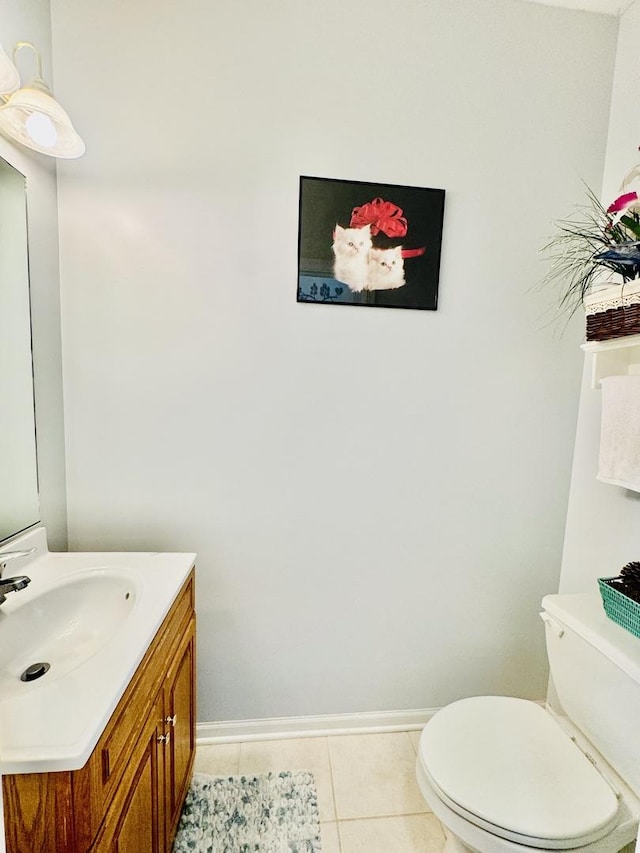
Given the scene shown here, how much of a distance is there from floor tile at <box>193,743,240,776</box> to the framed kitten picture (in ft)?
5.63

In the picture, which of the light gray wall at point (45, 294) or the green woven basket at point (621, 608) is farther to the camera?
the light gray wall at point (45, 294)

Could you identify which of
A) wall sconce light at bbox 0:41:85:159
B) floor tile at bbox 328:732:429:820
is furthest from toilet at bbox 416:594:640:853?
wall sconce light at bbox 0:41:85:159

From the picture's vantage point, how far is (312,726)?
1.65m

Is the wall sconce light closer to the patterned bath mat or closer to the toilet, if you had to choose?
the toilet

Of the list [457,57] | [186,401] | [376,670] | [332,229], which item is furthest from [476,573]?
[457,57]

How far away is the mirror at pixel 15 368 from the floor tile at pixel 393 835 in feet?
4.58

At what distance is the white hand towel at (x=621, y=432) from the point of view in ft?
3.84

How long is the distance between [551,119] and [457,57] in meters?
0.41

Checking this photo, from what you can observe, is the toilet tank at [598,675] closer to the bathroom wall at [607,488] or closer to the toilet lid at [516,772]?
the toilet lid at [516,772]

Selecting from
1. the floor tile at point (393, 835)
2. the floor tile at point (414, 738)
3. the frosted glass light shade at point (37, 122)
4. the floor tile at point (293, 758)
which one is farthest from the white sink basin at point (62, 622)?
the floor tile at point (414, 738)

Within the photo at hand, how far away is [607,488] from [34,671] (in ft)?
5.93

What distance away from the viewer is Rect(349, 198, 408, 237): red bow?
1.46 metres

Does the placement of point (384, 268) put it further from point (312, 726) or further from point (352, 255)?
point (312, 726)

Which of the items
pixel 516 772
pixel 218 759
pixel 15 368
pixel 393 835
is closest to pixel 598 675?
pixel 516 772
